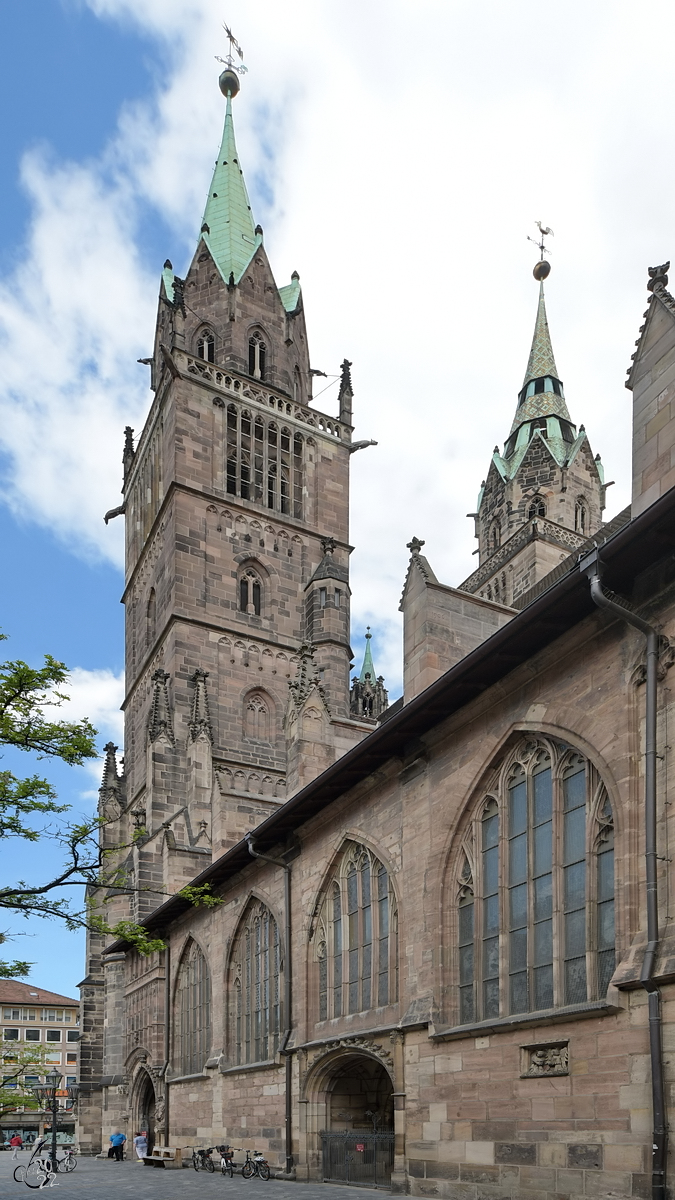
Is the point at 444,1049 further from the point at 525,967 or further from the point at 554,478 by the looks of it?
the point at 554,478

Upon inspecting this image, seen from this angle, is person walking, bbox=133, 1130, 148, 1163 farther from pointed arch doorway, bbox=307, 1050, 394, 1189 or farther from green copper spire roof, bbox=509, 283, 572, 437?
green copper spire roof, bbox=509, 283, 572, 437

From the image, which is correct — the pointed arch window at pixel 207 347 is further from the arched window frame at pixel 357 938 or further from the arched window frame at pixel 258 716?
the arched window frame at pixel 357 938

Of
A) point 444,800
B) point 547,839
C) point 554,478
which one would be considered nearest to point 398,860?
point 444,800

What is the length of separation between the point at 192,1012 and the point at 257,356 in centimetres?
2839

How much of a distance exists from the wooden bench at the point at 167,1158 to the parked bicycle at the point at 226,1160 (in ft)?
12.7

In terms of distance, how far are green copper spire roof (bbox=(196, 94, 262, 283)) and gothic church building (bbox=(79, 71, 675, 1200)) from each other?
21.5ft

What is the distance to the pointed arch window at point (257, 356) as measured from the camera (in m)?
48.8

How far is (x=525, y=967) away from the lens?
14328 millimetres

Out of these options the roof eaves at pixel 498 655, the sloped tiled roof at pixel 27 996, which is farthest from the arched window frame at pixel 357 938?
the sloped tiled roof at pixel 27 996

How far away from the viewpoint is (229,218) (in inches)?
2093

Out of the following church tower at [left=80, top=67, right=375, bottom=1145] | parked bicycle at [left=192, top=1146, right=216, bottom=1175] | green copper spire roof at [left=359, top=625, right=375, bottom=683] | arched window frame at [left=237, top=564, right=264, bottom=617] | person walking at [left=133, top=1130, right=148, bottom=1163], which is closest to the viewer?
parked bicycle at [left=192, top=1146, right=216, bottom=1175]

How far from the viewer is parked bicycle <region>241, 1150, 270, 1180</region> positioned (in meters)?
21.3

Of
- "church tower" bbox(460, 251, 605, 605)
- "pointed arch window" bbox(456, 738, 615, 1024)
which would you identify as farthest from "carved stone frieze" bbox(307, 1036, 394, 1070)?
"church tower" bbox(460, 251, 605, 605)

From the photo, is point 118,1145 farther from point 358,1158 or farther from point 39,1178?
point 358,1158
